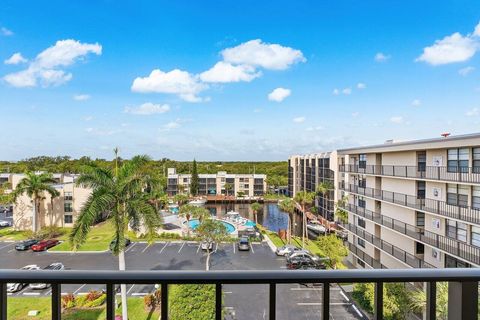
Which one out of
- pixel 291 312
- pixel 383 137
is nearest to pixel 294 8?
pixel 383 137

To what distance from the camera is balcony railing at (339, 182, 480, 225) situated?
7.44 metres

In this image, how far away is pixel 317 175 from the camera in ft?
81.1

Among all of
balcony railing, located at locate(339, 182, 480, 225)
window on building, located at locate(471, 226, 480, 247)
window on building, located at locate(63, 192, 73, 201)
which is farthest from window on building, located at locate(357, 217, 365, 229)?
window on building, located at locate(63, 192, 73, 201)

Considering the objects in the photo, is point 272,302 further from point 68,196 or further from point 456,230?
point 68,196

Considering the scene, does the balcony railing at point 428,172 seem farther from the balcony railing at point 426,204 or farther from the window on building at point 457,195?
the balcony railing at point 426,204

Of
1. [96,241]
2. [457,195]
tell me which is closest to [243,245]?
[96,241]

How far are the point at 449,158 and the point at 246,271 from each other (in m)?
9.31

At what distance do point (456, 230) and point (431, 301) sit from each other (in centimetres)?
897

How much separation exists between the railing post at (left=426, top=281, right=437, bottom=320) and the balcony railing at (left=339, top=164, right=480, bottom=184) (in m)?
8.09

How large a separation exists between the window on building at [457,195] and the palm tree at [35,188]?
18.1 m

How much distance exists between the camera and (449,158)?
8.16 metres

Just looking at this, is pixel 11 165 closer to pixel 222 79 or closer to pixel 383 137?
pixel 222 79

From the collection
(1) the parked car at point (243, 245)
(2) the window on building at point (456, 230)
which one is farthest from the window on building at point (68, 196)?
(2) the window on building at point (456, 230)

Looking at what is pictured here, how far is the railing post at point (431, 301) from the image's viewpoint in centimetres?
75
